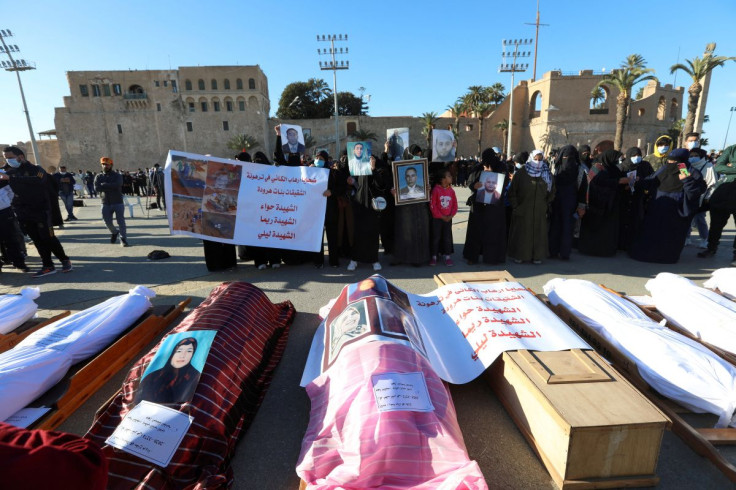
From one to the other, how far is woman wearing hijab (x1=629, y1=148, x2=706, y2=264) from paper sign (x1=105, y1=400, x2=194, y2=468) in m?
6.86

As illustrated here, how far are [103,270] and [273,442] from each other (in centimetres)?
549

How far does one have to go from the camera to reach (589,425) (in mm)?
1763

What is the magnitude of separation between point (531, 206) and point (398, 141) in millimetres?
2388

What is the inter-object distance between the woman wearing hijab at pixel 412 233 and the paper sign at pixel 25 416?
4346mm

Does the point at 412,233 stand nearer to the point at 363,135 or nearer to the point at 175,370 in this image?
the point at 175,370

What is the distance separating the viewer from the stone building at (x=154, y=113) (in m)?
46.2

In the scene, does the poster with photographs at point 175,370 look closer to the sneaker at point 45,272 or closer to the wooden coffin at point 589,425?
the wooden coffin at point 589,425

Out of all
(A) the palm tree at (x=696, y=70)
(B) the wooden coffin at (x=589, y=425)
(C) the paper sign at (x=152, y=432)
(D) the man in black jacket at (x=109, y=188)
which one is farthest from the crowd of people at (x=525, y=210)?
(A) the palm tree at (x=696, y=70)

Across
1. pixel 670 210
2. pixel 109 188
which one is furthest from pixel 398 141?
pixel 109 188

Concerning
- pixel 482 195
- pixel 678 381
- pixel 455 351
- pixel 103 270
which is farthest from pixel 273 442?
pixel 103 270

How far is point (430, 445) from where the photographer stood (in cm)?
181

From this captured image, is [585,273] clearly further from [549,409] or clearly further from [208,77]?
[208,77]

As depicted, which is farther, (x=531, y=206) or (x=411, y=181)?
(x=531, y=206)

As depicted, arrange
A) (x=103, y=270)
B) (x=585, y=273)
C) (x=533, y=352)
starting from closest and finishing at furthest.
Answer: (x=533, y=352) → (x=585, y=273) → (x=103, y=270)
